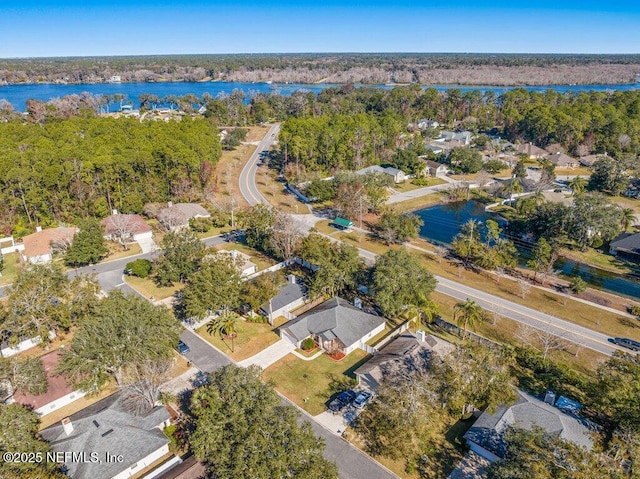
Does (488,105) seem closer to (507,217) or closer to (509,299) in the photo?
(507,217)

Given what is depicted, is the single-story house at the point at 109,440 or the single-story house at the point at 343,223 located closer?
the single-story house at the point at 109,440

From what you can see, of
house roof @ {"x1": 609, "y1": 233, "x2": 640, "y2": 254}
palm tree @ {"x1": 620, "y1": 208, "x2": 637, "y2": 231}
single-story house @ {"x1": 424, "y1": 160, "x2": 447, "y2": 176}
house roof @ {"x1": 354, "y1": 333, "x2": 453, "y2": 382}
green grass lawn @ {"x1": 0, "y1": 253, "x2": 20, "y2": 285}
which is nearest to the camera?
house roof @ {"x1": 354, "y1": 333, "x2": 453, "y2": 382}

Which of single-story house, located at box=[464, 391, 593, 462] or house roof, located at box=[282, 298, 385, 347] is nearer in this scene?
single-story house, located at box=[464, 391, 593, 462]

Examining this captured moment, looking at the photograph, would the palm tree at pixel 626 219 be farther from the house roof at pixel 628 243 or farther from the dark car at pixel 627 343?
the dark car at pixel 627 343

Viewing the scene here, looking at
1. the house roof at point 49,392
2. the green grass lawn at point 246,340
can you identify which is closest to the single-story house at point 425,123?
the green grass lawn at point 246,340

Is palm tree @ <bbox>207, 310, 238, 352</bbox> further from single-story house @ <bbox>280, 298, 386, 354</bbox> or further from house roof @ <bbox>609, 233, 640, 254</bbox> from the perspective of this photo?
house roof @ <bbox>609, 233, 640, 254</bbox>

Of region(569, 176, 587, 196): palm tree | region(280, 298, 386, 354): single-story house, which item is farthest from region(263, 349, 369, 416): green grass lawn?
region(569, 176, 587, 196): palm tree

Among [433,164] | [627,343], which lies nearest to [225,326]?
[627,343]
